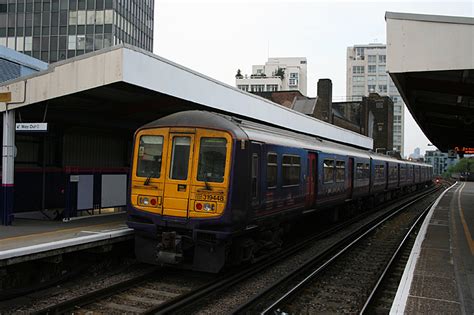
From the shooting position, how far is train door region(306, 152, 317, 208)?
38.4 feet

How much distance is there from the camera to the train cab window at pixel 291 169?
32.8ft

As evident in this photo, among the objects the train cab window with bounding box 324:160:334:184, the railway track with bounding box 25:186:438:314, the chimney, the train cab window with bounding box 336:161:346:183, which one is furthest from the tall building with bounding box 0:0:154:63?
the railway track with bounding box 25:186:438:314

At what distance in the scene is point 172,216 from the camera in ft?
26.5

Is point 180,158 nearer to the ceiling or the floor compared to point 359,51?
nearer to the floor

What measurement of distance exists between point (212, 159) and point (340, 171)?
7632mm

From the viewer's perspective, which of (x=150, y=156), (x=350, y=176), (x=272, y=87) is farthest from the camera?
(x=272, y=87)

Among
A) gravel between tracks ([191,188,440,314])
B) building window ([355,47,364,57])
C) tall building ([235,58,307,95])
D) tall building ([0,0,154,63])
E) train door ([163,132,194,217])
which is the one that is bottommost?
gravel between tracks ([191,188,440,314])

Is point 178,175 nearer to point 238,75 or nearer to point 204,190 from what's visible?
point 204,190

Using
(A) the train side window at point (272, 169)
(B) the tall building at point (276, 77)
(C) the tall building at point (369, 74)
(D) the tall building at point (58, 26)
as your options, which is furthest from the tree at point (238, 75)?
(A) the train side window at point (272, 169)

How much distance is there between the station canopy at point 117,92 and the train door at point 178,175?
1768 mm

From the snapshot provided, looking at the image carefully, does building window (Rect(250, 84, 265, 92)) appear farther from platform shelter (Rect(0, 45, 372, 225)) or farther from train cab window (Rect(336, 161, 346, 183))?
train cab window (Rect(336, 161, 346, 183))

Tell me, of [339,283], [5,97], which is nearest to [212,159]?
[339,283]

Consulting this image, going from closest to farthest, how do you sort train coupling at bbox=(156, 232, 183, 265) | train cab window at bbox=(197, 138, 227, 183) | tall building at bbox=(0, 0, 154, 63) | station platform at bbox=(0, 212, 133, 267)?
station platform at bbox=(0, 212, 133, 267) → train coupling at bbox=(156, 232, 183, 265) → train cab window at bbox=(197, 138, 227, 183) → tall building at bbox=(0, 0, 154, 63)

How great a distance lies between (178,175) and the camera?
27.0 feet
